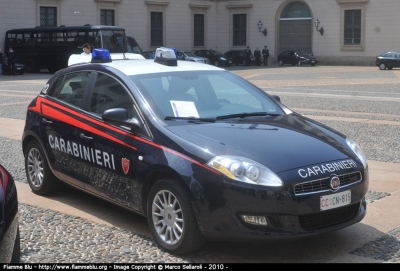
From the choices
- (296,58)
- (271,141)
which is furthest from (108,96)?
(296,58)

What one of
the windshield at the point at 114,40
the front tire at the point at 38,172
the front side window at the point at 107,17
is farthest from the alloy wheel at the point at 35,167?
the front side window at the point at 107,17

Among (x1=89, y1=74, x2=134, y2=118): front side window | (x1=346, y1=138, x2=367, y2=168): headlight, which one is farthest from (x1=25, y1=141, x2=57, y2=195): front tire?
(x1=346, y1=138, x2=367, y2=168): headlight

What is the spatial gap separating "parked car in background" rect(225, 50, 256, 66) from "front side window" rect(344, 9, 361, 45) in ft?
21.9

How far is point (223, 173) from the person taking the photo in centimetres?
461

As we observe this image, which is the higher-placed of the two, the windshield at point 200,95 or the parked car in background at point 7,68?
the windshield at point 200,95

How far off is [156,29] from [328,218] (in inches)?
1736

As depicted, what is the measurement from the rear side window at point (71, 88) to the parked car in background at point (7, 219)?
218cm

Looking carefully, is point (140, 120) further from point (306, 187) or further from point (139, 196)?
point (306, 187)

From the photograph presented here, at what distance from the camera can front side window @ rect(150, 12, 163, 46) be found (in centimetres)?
4775

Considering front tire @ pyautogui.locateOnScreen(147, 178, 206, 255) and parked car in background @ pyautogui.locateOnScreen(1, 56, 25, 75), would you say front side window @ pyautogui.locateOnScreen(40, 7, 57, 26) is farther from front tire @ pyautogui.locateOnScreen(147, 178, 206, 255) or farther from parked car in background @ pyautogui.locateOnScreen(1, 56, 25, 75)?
front tire @ pyautogui.locateOnScreen(147, 178, 206, 255)

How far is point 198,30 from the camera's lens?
51.8 metres

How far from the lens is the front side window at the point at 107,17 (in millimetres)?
44656

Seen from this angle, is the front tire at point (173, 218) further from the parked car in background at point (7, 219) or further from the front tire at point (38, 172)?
the front tire at point (38, 172)

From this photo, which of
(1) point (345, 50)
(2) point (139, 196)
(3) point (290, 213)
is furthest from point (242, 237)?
(1) point (345, 50)
